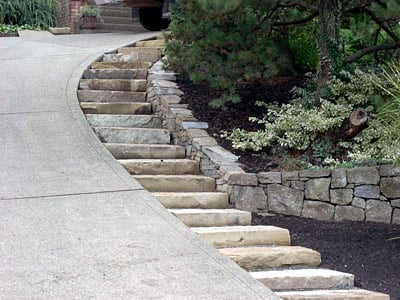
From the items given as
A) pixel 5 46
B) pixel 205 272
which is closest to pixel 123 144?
pixel 205 272

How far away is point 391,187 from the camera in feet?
19.7

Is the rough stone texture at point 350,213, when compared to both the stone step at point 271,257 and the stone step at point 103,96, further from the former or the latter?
the stone step at point 103,96

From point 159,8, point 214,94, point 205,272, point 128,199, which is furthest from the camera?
point 159,8

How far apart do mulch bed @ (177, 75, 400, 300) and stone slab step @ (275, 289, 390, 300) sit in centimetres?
26

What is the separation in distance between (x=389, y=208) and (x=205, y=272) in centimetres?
257

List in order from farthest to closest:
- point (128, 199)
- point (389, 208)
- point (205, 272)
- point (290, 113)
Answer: point (290, 113) → point (389, 208) → point (128, 199) → point (205, 272)

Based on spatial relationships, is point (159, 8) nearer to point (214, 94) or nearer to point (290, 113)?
point (214, 94)

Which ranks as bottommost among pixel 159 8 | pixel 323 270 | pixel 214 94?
pixel 323 270

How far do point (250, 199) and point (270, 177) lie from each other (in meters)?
0.28

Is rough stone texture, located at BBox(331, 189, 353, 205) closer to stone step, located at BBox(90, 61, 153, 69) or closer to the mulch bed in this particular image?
the mulch bed

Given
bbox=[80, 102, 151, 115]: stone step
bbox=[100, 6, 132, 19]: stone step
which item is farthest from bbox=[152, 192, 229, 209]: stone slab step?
bbox=[100, 6, 132, 19]: stone step

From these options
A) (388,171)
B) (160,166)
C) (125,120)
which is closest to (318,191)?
(388,171)

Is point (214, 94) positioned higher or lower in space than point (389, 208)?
higher

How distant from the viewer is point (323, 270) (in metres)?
4.83
